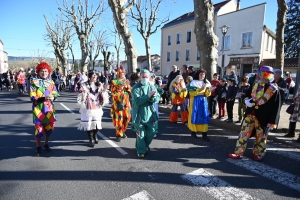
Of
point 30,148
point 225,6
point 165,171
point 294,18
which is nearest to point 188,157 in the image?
point 165,171

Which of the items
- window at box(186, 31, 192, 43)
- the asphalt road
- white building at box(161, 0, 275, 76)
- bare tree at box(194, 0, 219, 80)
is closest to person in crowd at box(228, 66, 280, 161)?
the asphalt road

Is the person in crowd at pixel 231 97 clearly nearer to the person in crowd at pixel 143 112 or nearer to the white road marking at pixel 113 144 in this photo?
the person in crowd at pixel 143 112

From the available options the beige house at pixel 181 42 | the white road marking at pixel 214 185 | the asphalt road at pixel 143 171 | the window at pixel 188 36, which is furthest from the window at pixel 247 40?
the white road marking at pixel 214 185

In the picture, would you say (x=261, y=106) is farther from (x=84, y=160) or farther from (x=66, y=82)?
(x=66, y=82)

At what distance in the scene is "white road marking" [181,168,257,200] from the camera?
2932 mm

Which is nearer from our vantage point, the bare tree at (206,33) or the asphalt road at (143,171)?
the asphalt road at (143,171)

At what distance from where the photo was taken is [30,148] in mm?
4652

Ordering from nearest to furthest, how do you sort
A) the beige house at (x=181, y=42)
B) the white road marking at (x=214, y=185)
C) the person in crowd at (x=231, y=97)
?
the white road marking at (x=214, y=185)
the person in crowd at (x=231, y=97)
the beige house at (x=181, y=42)

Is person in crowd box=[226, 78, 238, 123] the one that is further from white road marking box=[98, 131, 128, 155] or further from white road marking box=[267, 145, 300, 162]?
white road marking box=[98, 131, 128, 155]

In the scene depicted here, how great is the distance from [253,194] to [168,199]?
126cm

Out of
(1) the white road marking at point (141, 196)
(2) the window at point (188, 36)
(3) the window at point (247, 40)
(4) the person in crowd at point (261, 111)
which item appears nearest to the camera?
(1) the white road marking at point (141, 196)

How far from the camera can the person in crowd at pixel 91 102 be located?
460 centimetres

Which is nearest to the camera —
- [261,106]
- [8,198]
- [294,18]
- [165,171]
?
[8,198]

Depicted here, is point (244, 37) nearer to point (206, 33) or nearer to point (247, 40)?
point (247, 40)
